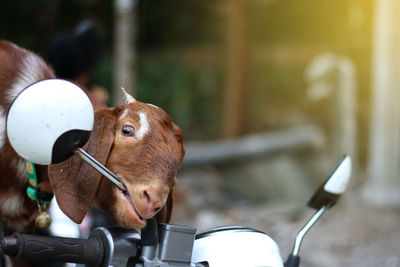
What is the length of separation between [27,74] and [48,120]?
81 centimetres

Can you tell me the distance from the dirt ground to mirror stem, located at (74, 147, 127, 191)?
266cm

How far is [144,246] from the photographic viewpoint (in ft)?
6.23

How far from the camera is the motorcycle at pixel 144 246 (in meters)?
1.72

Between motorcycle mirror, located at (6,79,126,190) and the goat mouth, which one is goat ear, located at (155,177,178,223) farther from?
motorcycle mirror, located at (6,79,126,190)

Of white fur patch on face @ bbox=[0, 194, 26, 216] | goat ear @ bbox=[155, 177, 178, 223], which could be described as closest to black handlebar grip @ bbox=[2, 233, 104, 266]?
goat ear @ bbox=[155, 177, 178, 223]

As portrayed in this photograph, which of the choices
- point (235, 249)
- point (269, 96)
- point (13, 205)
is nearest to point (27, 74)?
point (13, 205)

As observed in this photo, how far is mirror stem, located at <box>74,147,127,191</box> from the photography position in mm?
1779

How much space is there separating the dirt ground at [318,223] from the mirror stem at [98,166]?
2.66 meters

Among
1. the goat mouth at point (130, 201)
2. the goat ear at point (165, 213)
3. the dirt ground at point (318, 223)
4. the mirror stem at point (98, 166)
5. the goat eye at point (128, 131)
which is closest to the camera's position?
the mirror stem at point (98, 166)

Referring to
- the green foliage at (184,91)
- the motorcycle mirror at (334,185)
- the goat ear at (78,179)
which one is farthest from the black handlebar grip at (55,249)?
the green foliage at (184,91)

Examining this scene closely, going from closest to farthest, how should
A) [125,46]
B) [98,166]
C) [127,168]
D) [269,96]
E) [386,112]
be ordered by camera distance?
1. [98,166]
2. [127,168]
3. [386,112]
4. [125,46]
5. [269,96]

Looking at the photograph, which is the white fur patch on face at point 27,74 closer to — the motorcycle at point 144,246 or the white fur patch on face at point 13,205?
the white fur patch on face at point 13,205

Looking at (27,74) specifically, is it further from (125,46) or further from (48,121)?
(125,46)

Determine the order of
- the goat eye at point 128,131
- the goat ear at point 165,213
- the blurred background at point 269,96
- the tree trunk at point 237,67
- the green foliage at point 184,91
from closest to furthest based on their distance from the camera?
the goat eye at point 128,131 < the goat ear at point 165,213 < the blurred background at point 269,96 < the tree trunk at point 237,67 < the green foliage at point 184,91
